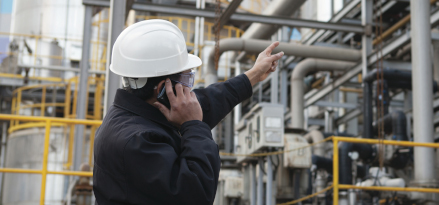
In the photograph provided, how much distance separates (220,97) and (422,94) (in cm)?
562

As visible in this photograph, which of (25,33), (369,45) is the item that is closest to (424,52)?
(369,45)

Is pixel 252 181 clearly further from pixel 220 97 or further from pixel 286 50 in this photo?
pixel 220 97

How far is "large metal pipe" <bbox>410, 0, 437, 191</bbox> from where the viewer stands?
7.47 meters

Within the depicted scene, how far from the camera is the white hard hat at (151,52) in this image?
224cm

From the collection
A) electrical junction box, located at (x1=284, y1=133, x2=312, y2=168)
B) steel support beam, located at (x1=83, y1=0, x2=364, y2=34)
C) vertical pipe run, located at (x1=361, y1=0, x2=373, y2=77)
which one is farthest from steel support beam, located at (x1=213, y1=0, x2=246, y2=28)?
vertical pipe run, located at (x1=361, y1=0, x2=373, y2=77)

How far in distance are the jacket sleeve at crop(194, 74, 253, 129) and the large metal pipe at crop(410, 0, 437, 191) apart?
5353 mm

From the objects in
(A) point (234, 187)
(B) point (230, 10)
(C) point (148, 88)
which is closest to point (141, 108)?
(C) point (148, 88)

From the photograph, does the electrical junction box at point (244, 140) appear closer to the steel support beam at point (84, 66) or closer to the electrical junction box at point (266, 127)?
the electrical junction box at point (266, 127)

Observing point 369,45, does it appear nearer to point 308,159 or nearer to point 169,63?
point 308,159

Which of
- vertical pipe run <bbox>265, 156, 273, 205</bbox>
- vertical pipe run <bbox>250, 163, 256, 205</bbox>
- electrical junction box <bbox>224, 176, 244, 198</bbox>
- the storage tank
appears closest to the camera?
vertical pipe run <bbox>265, 156, 273, 205</bbox>

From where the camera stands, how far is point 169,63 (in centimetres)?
225

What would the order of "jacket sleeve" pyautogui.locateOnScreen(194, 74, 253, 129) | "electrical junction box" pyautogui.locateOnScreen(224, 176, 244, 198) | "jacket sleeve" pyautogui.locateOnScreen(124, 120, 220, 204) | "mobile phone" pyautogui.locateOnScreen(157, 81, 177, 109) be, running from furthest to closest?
"electrical junction box" pyautogui.locateOnScreen(224, 176, 244, 198) < "jacket sleeve" pyautogui.locateOnScreen(194, 74, 253, 129) < "mobile phone" pyautogui.locateOnScreen(157, 81, 177, 109) < "jacket sleeve" pyautogui.locateOnScreen(124, 120, 220, 204)

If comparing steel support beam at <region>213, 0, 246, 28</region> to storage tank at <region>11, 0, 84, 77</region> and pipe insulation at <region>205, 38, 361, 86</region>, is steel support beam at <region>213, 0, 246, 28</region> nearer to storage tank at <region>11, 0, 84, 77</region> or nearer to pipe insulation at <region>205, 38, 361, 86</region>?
pipe insulation at <region>205, 38, 361, 86</region>

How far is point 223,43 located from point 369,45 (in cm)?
285
